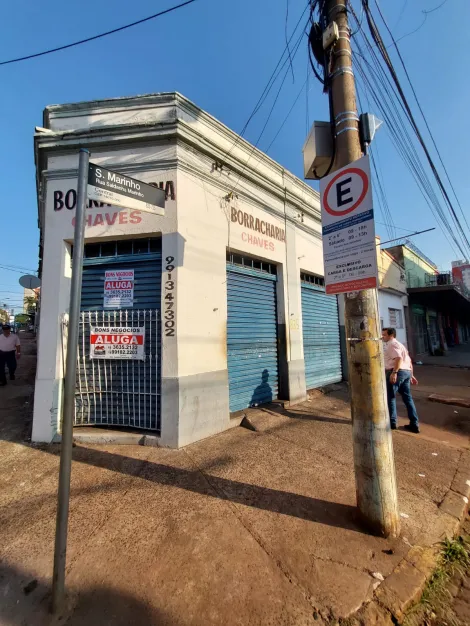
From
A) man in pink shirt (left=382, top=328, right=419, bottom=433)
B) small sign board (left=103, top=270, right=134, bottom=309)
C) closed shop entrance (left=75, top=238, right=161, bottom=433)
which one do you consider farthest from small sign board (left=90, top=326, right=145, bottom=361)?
man in pink shirt (left=382, top=328, right=419, bottom=433)

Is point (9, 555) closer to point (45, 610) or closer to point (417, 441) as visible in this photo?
point (45, 610)

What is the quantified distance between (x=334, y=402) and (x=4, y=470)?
6.16 m

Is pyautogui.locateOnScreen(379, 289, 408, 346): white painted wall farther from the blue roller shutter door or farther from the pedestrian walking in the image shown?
the pedestrian walking

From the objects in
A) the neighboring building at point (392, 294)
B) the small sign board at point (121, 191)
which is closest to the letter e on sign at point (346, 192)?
the small sign board at point (121, 191)

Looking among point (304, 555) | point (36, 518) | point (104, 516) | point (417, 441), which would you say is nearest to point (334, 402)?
point (417, 441)

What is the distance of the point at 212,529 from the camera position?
2650 mm

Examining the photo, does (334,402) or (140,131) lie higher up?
(140,131)

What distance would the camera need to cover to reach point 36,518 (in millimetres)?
2877

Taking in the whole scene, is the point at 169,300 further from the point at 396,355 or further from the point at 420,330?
the point at 420,330

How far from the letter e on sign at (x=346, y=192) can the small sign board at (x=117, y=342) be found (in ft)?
11.0

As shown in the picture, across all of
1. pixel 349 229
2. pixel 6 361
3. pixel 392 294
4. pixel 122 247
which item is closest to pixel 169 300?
pixel 122 247

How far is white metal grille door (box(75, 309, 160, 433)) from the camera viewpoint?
15.3 ft

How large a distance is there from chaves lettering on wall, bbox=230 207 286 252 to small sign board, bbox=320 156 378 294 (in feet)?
10.4

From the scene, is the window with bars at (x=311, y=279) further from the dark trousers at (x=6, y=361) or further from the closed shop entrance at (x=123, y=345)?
the dark trousers at (x=6, y=361)
